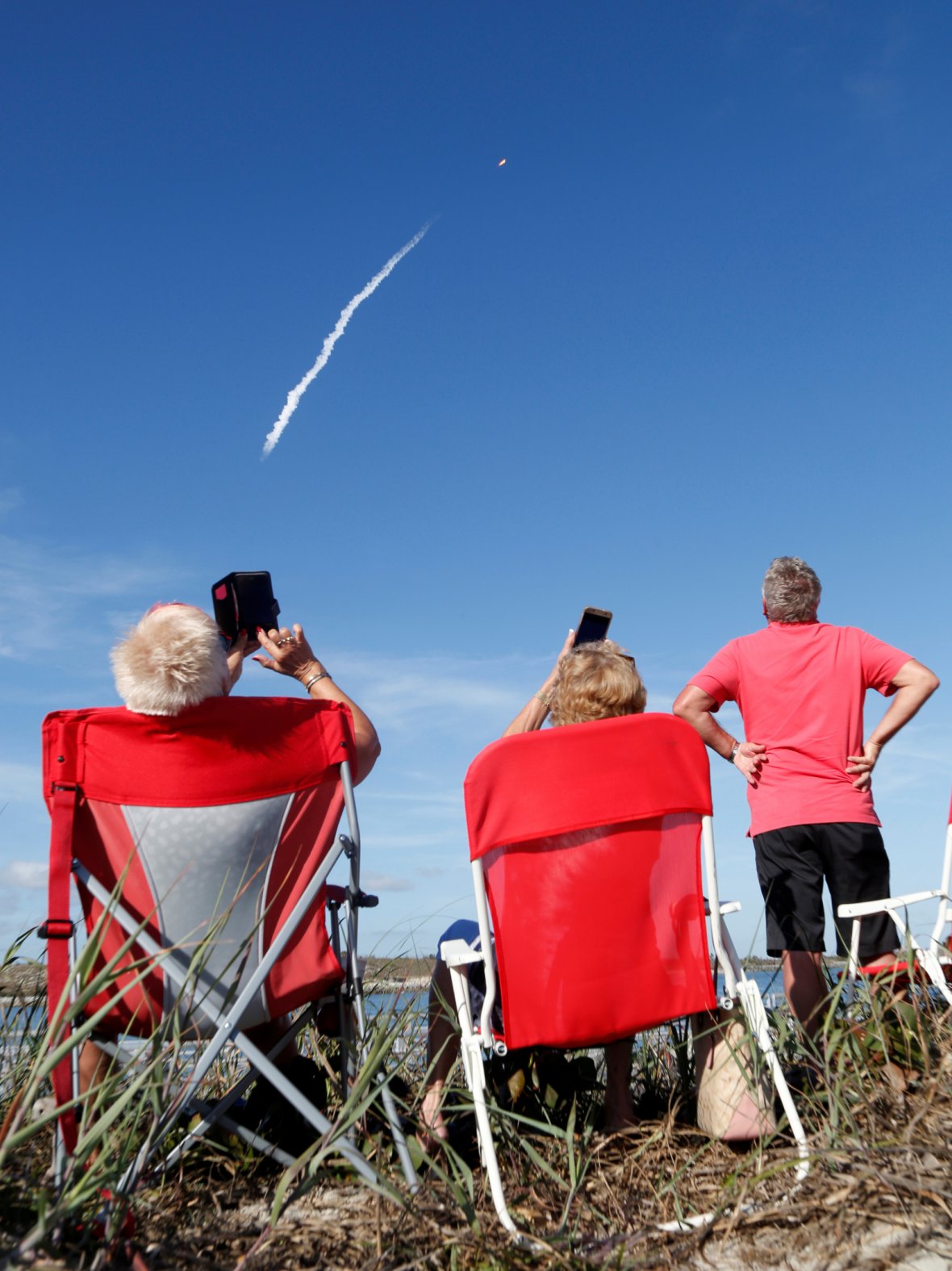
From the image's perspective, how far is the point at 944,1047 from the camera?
2.96 m

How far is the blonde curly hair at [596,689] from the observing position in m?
3.14

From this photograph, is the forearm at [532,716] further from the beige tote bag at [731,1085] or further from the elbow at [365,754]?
the beige tote bag at [731,1085]

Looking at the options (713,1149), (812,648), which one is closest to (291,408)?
(812,648)

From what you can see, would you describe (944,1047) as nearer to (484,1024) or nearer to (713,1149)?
(713,1149)

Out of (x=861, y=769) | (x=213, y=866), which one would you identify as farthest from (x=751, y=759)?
(x=213, y=866)

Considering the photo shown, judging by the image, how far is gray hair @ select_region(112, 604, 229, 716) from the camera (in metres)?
2.84

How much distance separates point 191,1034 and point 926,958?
2.18 metres

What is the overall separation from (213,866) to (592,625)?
1764mm

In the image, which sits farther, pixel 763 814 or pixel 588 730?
pixel 763 814

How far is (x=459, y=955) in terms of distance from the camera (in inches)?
112

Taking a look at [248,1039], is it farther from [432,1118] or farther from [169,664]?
[169,664]

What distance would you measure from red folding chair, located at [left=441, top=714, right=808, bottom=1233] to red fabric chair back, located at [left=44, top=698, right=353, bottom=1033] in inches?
18.4

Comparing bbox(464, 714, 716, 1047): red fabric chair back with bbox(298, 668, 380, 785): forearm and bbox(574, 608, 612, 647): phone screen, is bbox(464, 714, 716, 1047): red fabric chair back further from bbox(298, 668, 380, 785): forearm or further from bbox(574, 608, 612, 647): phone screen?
bbox(574, 608, 612, 647): phone screen

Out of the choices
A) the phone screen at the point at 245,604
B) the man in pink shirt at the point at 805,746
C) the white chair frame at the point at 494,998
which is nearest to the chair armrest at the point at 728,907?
the white chair frame at the point at 494,998
